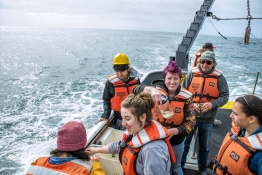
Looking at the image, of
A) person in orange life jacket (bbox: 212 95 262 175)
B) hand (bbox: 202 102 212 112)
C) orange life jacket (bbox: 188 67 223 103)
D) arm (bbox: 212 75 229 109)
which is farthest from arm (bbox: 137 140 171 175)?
orange life jacket (bbox: 188 67 223 103)

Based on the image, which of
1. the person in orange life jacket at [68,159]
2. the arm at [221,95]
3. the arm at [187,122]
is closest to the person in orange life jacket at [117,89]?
the arm at [187,122]

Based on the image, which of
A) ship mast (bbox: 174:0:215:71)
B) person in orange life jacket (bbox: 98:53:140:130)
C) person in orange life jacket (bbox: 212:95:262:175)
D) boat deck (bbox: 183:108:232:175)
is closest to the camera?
person in orange life jacket (bbox: 212:95:262:175)

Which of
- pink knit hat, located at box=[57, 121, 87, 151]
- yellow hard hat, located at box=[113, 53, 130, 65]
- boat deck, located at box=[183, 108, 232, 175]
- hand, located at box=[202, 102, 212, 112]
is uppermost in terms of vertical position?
yellow hard hat, located at box=[113, 53, 130, 65]

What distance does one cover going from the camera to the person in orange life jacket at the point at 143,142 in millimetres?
1155

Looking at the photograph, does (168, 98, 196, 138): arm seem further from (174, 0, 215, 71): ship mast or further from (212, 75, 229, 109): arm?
(174, 0, 215, 71): ship mast

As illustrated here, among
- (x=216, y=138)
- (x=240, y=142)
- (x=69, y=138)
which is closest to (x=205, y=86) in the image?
(x=240, y=142)

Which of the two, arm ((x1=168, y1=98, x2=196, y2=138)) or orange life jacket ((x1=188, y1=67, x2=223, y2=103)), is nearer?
arm ((x1=168, y1=98, x2=196, y2=138))

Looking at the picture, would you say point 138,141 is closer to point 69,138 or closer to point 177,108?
point 69,138

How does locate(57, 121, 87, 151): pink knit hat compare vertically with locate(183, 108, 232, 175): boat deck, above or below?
above

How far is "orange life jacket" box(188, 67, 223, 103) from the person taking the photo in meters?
2.42

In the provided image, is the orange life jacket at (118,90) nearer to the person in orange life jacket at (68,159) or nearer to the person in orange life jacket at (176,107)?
the person in orange life jacket at (176,107)

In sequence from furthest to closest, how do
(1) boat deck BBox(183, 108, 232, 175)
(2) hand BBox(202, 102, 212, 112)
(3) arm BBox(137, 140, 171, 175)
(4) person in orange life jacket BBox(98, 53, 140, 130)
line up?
(1) boat deck BBox(183, 108, 232, 175)
(4) person in orange life jacket BBox(98, 53, 140, 130)
(2) hand BBox(202, 102, 212, 112)
(3) arm BBox(137, 140, 171, 175)

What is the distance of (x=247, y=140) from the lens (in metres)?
1.45

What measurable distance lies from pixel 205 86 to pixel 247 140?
3.51 feet
